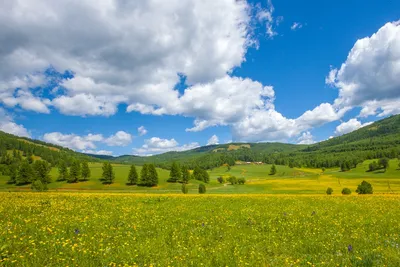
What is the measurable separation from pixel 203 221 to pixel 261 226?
334 centimetres

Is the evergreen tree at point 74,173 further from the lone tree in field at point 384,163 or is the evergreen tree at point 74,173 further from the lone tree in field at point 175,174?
the lone tree in field at point 384,163

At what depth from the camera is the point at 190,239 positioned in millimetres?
10586

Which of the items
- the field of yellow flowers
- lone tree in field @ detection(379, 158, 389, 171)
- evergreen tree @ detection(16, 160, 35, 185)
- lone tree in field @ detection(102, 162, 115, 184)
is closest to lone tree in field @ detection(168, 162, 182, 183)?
lone tree in field @ detection(102, 162, 115, 184)

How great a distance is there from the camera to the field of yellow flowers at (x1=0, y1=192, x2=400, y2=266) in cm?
816

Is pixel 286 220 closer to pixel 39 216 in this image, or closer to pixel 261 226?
pixel 261 226

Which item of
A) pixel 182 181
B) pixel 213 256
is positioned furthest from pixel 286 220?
pixel 182 181

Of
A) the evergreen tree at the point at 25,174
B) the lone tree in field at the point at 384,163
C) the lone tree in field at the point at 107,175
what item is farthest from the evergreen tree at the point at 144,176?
the lone tree in field at the point at 384,163

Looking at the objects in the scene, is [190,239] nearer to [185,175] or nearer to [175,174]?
[185,175]

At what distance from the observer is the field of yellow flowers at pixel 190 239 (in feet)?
26.8

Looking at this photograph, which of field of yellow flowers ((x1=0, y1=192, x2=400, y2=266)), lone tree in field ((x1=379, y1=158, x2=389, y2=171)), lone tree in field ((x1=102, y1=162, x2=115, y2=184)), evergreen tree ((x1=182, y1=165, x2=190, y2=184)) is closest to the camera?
field of yellow flowers ((x1=0, y1=192, x2=400, y2=266))

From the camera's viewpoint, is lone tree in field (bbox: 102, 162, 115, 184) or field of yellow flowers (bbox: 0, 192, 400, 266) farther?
lone tree in field (bbox: 102, 162, 115, 184)

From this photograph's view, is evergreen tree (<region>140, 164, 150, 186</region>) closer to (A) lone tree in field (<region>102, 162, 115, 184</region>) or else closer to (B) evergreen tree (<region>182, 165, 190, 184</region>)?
(A) lone tree in field (<region>102, 162, 115, 184</region>)

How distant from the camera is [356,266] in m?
7.96

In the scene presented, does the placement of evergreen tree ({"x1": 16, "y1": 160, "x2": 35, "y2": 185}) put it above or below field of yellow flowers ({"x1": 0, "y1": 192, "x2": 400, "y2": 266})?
above
